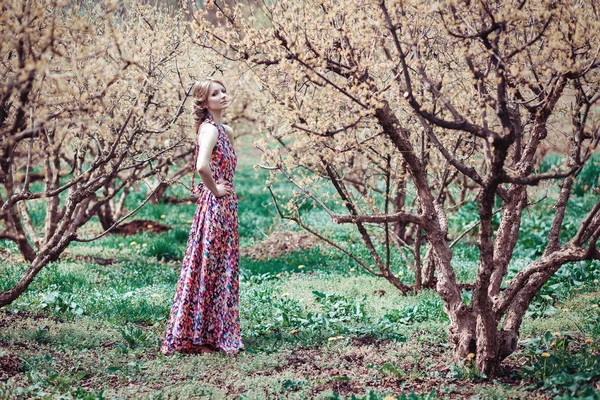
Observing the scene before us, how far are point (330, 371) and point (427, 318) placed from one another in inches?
61.7

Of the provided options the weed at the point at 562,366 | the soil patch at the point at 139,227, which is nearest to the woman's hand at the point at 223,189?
the weed at the point at 562,366

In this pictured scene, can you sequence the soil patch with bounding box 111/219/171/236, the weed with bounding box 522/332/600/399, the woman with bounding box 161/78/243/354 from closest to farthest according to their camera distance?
the weed with bounding box 522/332/600/399, the woman with bounding box 161/78/243/354, the soil patch with bounding box 111/219/171/236

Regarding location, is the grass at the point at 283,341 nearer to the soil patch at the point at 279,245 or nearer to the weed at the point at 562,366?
the weed at the point at 562,366

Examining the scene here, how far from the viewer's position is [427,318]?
554 centimetres

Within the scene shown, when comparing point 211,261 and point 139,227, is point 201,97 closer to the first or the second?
point 211,261

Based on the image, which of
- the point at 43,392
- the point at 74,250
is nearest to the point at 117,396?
the point at 43,392

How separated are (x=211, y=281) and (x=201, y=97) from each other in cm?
147

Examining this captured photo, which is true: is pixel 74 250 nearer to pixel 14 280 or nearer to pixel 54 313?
pixel 14 280

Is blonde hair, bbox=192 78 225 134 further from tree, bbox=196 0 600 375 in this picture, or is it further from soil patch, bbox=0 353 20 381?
soil patch, bbox=0 353 20 381

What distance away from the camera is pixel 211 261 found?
4871mm

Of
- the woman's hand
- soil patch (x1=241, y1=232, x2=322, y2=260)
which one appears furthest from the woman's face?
soil patch (x1=241, y1=232, x2=322, y2=260)

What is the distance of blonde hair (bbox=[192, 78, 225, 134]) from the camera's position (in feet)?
16.2

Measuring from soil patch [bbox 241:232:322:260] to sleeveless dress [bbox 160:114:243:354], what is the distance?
4091mm

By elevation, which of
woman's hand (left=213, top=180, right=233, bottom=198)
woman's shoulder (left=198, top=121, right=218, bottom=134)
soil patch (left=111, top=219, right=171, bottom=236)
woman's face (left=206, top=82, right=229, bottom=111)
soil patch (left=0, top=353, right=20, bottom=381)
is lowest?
soil patch (left=0, top=353, right=20, bottom=381)
